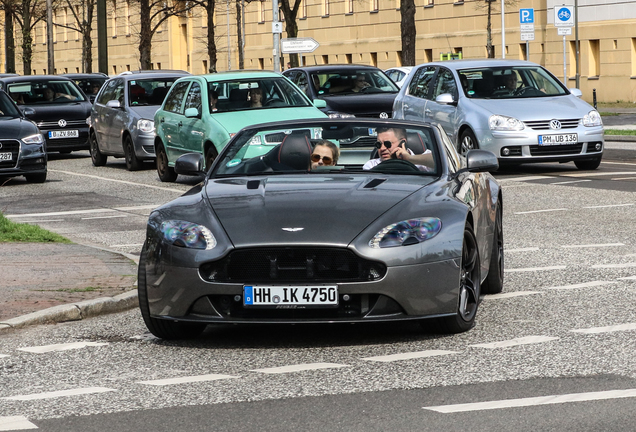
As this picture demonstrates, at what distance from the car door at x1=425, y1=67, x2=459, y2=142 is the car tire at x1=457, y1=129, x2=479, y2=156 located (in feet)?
0.75

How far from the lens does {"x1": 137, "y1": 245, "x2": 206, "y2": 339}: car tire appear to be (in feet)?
23.7

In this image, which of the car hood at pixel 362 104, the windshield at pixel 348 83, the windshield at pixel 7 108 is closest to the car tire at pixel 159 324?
the windshield at pixel 7 108

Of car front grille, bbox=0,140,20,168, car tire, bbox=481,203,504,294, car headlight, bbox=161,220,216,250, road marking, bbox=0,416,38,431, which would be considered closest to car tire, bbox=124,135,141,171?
car front grille, bbox=0,140,20,168

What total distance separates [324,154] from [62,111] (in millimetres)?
20146

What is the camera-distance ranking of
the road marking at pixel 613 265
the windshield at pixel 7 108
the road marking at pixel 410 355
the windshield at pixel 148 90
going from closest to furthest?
the road marking at pixel 410 355 < the road marking at pixel 613 265 < the windshield at pixel 7 108 < the windshield at pixel 148 90

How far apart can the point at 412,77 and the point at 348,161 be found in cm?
1407

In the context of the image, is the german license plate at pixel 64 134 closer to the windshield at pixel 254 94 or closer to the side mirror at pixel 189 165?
the windshield at pixel 254 94

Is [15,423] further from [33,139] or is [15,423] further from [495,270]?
[33,139]

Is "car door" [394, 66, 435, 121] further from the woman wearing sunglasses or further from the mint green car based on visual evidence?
the woman wearing sunglasses

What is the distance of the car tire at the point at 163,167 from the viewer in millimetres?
20656

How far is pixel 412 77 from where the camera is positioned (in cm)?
2203

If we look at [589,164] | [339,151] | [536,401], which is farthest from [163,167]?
[536,401]

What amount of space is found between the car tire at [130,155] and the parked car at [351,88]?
3394 mm

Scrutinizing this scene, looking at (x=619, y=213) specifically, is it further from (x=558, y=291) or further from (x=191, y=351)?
(x=191, y=351)
